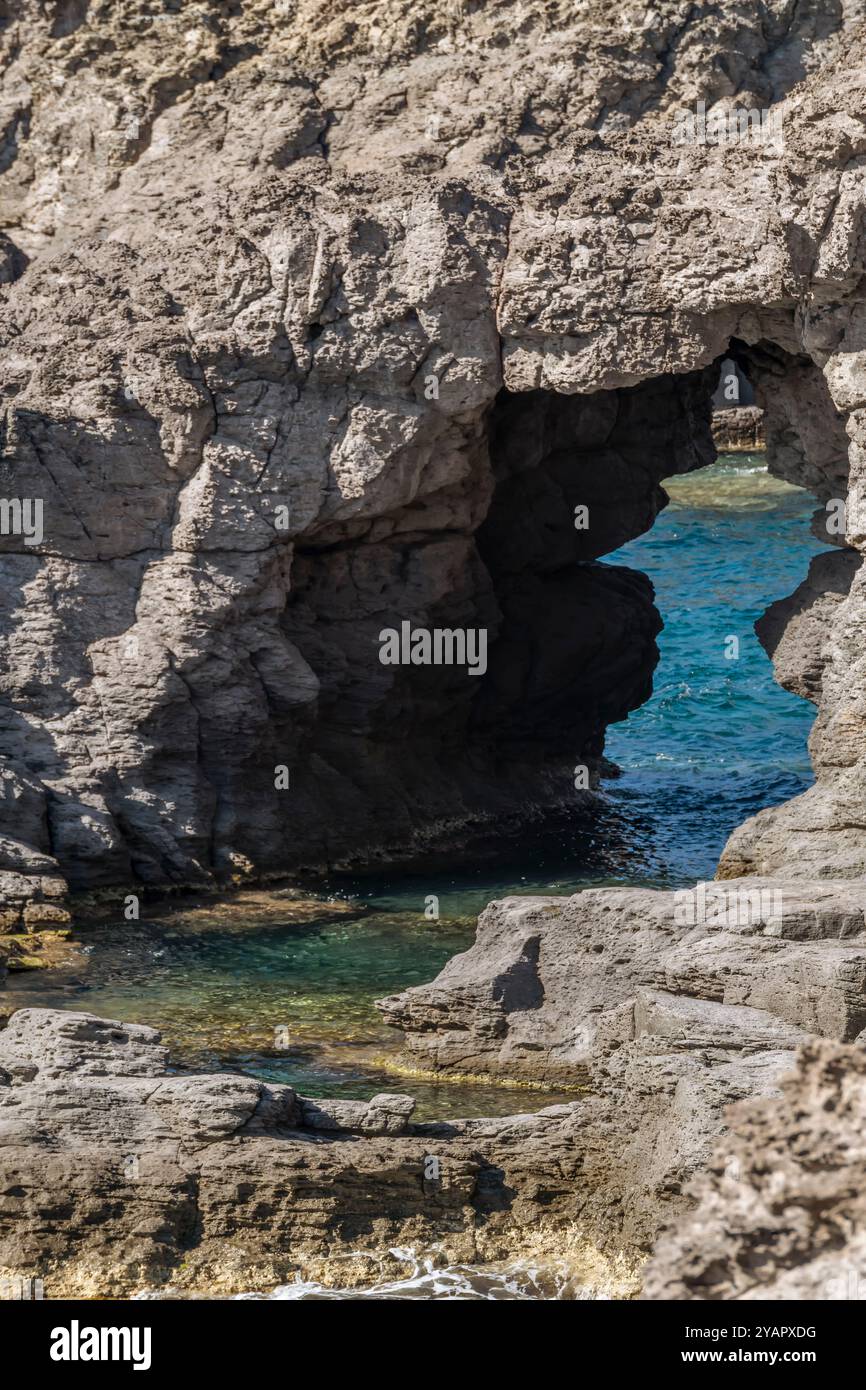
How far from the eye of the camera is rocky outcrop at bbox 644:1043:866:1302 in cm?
634

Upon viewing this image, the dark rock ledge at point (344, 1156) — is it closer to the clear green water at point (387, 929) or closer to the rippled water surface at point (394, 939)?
the rippled water surface at point (394, 939)

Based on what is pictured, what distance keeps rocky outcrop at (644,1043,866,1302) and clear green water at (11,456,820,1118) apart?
743cm

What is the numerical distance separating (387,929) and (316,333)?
248 inches

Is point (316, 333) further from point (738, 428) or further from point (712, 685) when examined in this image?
point (738, 428)

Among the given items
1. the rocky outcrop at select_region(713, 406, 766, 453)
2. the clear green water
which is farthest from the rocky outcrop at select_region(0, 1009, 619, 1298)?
Answer: the rocky outcrop at select_region(713, 406, 766, 453)

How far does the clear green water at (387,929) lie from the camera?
15.4 m

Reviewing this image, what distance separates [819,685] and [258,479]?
21.4ft

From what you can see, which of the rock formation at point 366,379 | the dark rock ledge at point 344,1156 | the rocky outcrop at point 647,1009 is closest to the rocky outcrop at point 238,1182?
the dark rock ledge at point 344,1156

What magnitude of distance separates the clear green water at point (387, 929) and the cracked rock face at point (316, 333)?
4.56ft

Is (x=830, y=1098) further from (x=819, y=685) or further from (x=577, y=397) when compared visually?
(x=577, y=397)

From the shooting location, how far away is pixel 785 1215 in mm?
6406

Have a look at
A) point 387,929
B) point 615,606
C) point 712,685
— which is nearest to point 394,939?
point 387,929

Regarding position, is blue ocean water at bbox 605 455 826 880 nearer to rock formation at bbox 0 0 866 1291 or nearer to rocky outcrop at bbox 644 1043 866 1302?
rock formation at bbox 0 0 866 1291

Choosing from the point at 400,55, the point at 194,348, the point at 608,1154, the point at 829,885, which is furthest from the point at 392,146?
the point at 608,1154
